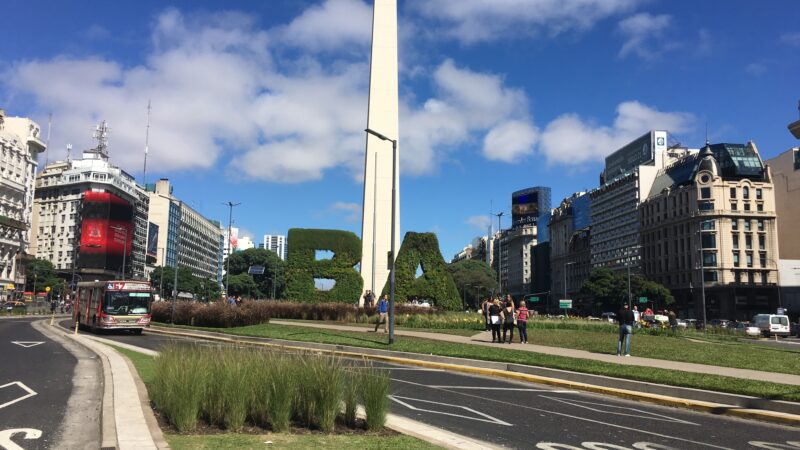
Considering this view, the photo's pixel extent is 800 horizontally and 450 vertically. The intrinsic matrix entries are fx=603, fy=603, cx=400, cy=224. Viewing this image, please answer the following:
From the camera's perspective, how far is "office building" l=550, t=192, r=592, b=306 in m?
152

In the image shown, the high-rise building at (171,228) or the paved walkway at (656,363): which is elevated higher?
the high-rise building at (171,228)

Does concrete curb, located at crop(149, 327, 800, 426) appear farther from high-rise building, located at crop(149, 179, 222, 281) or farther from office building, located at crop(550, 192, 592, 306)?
high-rise building, located at crop(149, 179, 222, 281)

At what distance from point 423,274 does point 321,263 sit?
26.2 ft

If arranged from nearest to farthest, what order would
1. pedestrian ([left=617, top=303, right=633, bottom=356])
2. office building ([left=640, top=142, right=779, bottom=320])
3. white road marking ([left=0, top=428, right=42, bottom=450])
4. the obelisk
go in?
white road marking ([left=0, top=428, right=42, bottom=450])
pedestrian ([left=617, top=303, right=633, bottom=356])
the obelisk
office building ([left=640, top=142, right=779, bottom=320])

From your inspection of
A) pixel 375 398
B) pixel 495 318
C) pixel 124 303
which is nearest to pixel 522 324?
pixel 495 318

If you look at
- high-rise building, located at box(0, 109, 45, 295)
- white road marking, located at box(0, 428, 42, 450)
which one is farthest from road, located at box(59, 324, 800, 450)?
high-rise building, located at box(0, 109, 45, 295)

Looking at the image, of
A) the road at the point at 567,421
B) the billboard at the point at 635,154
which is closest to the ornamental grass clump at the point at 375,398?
the road at the point at 567,421

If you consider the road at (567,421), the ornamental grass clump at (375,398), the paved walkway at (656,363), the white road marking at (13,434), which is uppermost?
the ornamental grass clump at (375,398)

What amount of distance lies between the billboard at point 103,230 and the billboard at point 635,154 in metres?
109

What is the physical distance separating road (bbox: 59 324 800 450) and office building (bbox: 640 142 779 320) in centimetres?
9147

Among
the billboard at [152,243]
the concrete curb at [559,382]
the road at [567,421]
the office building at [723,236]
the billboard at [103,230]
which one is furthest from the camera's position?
the billboard at [152,243]

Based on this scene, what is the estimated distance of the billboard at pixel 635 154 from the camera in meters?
128

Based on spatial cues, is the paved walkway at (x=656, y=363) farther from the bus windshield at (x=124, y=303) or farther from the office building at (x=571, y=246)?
the office building at (x=571, y=246)

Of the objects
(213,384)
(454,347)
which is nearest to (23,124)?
(454,347)
